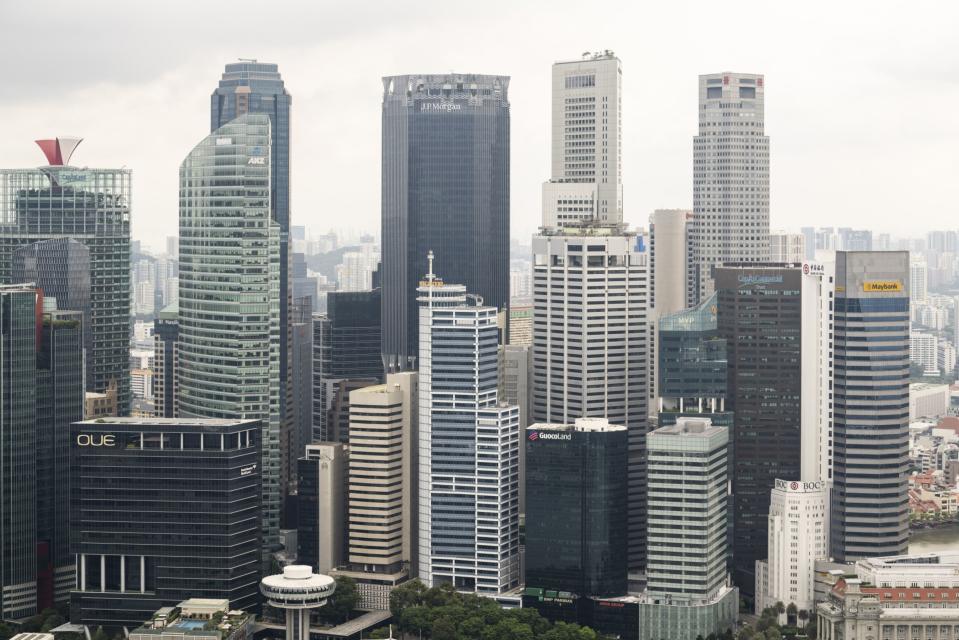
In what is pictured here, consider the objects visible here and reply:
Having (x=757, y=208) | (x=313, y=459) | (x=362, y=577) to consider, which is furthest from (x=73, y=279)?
(x=757, y=208)

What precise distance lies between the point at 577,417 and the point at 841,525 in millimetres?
10791

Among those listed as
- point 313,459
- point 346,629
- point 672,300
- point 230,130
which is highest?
point 230,130

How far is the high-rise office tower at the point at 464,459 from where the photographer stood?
204 ft

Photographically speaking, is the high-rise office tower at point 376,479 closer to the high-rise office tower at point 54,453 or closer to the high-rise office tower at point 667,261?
the high-rise office tower at point 54,453

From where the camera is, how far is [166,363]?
85.0 metres

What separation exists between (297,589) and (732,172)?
154 feet

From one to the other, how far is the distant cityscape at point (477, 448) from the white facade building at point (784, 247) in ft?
71.6

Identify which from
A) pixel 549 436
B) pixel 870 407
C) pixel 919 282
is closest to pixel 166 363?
A: pixel 549 436

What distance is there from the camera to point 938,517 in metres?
86.9

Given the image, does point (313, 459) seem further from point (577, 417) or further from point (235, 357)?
point (577, 417)

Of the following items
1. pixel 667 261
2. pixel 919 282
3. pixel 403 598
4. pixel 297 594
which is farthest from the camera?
pixel 919 282

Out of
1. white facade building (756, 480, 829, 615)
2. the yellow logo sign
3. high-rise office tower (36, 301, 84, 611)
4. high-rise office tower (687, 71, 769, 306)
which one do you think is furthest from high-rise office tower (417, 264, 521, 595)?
high-rise office tower (687, 71, 769, 306)

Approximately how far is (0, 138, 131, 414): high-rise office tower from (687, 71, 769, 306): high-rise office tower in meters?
34.6

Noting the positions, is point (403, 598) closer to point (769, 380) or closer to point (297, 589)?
point (297, 589)
